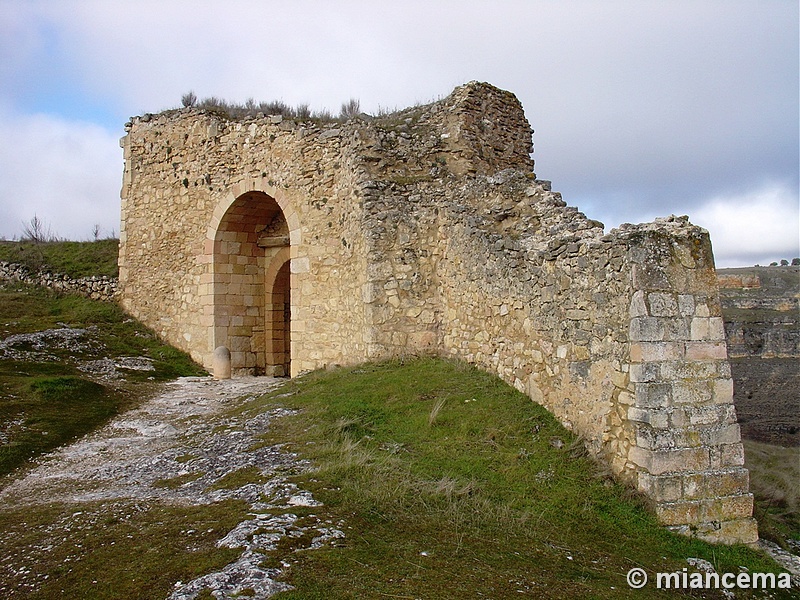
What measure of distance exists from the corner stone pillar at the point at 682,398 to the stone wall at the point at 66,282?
1343 centimetres

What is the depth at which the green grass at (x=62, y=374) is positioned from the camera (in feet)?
25.5

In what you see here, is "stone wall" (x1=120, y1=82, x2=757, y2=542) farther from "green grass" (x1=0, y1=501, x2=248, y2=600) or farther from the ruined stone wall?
"green grass" (x1=0, y1=501, x2=248, y2=600)

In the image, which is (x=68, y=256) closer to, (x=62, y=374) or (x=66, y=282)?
(x=66, y=282)

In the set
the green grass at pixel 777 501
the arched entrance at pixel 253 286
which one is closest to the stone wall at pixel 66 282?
the arched entrance at pixel 253 286

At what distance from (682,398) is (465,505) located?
223 cm

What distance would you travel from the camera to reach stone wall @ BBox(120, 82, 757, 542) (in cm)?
577

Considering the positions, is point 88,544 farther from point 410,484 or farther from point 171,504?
point 410,484

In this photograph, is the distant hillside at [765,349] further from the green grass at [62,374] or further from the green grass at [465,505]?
the green grass at [62,374]

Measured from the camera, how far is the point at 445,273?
9711 mm

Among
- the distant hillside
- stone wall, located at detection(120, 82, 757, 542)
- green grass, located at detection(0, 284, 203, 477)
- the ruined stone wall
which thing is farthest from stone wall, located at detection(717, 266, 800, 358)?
green grass, located at detection(0, 284, 203, 477)

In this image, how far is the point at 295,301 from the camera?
12273 mm

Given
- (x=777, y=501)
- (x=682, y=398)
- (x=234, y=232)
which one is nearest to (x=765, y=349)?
(x=777, y=501)

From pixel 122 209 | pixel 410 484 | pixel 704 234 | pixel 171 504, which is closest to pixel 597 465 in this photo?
pixel 410 484

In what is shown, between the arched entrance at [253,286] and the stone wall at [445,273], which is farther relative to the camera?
the arched entrance at [253,286]
